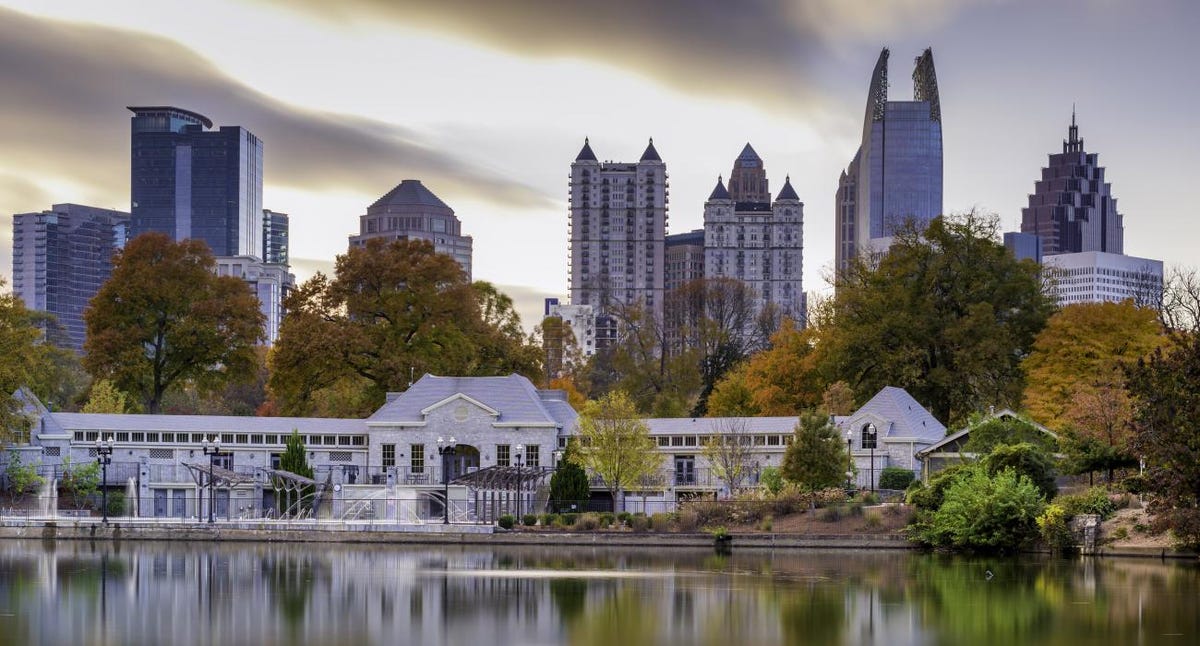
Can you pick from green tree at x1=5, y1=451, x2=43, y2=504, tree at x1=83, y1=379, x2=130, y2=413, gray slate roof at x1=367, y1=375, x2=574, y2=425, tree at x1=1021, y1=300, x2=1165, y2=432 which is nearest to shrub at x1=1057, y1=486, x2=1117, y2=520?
tree at x1=1021, y1=300, x2=1165, y2=432

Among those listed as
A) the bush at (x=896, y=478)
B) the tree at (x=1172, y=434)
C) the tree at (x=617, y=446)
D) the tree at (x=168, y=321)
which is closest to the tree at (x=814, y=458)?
the bush at (x=896, y=478)

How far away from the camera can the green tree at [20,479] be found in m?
67.2

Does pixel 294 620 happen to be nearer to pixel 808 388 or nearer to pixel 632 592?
pixel 632 592

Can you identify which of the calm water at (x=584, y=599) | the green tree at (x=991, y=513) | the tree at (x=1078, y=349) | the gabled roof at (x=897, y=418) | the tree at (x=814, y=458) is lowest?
the calm water at (x=584, y=599)

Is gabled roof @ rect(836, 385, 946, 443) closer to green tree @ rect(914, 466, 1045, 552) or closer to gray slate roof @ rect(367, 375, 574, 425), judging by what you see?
gray slate roof @ rect(367, 375, 574, 425)

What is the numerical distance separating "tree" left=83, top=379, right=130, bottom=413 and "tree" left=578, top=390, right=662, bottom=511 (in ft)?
74.5

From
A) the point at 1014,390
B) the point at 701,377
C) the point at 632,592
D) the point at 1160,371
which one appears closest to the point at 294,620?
the point at 632,592

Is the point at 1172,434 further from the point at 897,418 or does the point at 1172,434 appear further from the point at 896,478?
the point at 897,418

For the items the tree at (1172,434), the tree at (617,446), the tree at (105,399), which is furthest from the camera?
the tree at (105,399)

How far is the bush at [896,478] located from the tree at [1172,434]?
17.9 meters

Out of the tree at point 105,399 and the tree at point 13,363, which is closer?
the tree at point 13,363

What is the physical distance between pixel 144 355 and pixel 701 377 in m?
39.4

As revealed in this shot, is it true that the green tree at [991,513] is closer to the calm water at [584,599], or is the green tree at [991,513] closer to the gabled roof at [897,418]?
the calm water at [584,599]

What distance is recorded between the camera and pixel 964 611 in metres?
33.9
